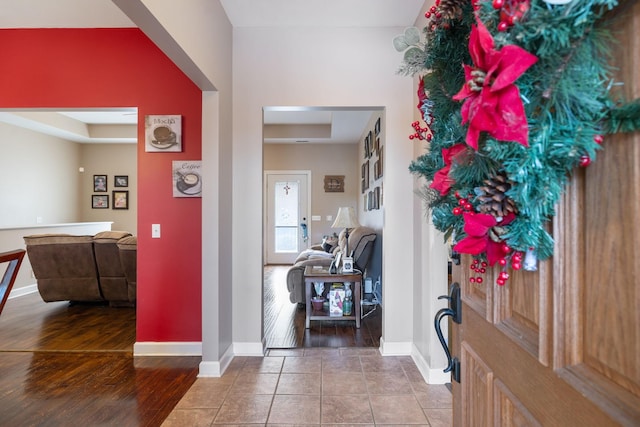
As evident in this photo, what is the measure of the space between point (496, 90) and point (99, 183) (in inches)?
338

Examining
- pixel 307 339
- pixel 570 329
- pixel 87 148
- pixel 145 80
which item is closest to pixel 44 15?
pixel 145 80

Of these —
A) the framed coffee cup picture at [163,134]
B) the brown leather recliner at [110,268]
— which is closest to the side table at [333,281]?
the framed coffee cup picture at [163,134]

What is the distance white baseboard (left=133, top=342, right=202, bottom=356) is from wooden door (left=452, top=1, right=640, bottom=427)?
2.70m

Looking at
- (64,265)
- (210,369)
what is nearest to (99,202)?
(64,265)

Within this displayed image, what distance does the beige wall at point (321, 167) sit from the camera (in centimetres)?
747

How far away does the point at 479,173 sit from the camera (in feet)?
2.09

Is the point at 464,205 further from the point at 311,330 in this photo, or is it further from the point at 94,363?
the point at 94,363

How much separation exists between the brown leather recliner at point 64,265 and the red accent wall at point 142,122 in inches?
67.4

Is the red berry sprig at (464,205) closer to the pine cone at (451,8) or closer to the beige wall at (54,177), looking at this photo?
the pine cone at (451,8)

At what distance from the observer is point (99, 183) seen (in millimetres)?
7297

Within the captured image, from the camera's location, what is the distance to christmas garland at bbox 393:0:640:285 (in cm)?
45

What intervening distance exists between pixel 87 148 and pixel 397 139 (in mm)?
7390

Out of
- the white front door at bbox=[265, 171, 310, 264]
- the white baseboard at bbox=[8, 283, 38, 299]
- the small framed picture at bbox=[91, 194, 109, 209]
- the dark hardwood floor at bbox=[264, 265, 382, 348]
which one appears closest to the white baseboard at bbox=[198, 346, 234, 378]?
the dark hardwood floor at bbox=[264, 265, 382, 348]

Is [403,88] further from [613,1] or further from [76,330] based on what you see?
[76,330]
